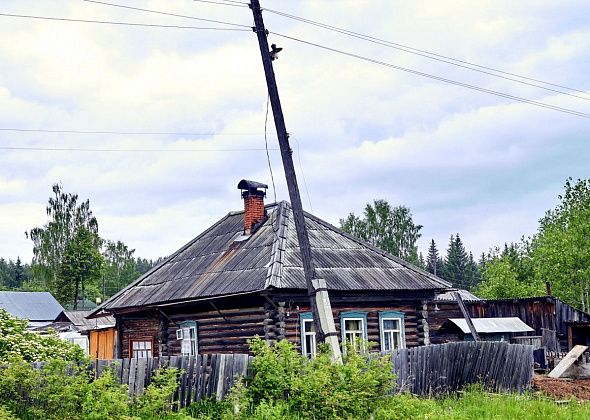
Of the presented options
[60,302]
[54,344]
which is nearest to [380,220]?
[60,302]

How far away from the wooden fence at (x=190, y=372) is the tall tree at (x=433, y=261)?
84543 millimetres

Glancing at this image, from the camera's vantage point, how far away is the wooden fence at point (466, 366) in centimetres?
1455

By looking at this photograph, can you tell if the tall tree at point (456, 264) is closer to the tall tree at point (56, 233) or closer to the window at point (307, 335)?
the tall tree at point (56, 233)

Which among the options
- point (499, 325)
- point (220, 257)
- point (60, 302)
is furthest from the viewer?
point (60, 302)

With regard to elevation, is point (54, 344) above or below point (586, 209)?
below

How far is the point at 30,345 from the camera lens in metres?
13.8

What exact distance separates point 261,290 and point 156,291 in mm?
5485

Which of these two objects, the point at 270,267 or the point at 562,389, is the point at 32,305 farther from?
the point at 562,389

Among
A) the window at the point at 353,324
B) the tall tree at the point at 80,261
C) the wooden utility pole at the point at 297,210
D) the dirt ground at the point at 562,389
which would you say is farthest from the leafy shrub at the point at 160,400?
the tall tree at the point at 80,261

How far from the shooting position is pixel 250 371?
12.0 meters

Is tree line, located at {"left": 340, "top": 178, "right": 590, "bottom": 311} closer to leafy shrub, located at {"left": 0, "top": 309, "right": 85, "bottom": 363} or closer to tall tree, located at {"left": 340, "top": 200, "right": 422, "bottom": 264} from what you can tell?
tall tree, located at {"left": 340, "top": 200, "right": 422, "bottom": 264}

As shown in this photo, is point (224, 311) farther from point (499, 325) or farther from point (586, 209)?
point (586, 209)

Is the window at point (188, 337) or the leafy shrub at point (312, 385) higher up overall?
the window at point (188, 337)

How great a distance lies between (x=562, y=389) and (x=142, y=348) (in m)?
12.7
